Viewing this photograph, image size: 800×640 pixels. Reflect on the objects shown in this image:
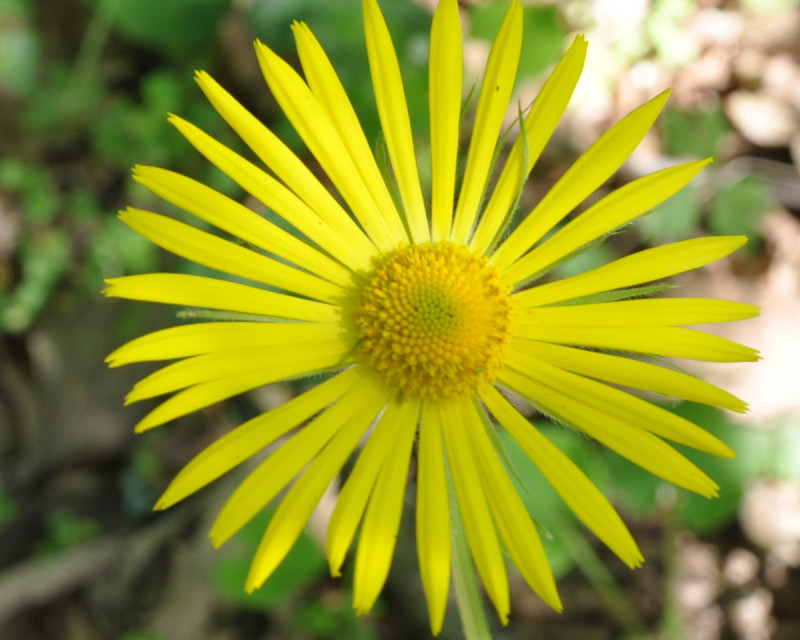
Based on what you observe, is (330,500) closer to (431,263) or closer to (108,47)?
(431,263)

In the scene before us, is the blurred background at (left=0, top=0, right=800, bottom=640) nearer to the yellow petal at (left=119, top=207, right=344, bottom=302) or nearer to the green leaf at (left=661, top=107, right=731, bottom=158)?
the green leaf at (left=661, top=107, right=731, bottom=158)

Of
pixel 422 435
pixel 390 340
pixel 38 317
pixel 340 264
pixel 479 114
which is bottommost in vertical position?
pixel 422 435

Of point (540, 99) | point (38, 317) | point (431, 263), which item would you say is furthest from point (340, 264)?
point (38, 317)

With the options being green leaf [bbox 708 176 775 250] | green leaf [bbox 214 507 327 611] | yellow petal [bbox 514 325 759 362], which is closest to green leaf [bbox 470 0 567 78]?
green leaf [bbox 708 176 775 250]

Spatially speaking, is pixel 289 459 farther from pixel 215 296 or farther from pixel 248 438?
pixel 215 296

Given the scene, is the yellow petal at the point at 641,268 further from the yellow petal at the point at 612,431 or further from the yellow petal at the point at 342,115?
the yellow petal at the point at 342,115

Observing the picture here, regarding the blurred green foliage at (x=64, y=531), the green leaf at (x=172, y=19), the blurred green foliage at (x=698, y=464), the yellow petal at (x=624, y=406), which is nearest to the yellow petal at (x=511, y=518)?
the yellow petal at (x=624, y=406)

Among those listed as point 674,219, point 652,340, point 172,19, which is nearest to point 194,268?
point 172,19
